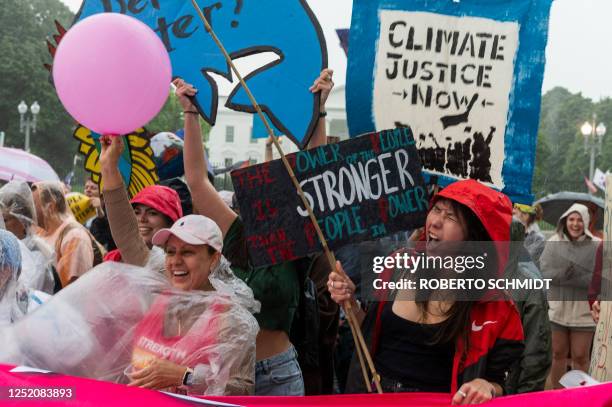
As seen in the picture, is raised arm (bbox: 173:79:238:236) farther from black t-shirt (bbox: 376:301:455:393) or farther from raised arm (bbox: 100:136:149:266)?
black t-shirt (bbox: 376:301:455:393)

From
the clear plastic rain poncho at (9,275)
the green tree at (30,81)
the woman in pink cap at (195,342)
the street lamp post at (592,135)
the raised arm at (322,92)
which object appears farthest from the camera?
the green tree at (30,81)

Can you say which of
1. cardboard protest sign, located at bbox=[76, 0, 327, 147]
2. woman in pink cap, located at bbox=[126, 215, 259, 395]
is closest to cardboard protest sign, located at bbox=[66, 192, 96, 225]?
cardboard protest sign, located at bbox=[76, 0, 327, 147]

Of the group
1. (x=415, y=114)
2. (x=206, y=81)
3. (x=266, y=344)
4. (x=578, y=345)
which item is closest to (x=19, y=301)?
(x=266, y=344)

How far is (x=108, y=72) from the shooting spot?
10.8ft

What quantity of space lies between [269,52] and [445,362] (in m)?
1.91

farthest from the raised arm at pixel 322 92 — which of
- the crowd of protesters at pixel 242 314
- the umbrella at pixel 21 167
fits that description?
the umbrella at pixel 21 167

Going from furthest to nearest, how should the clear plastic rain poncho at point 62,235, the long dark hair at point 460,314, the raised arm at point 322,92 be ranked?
the clear plastic rain poncho at point 62,235
the raised arm at point 322,92
the long dark hair at point 460,314

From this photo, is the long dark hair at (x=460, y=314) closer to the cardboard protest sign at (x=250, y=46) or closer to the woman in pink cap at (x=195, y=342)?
the woman in pink cap at (x=195, y=342)

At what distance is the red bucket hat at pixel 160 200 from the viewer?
3998mm

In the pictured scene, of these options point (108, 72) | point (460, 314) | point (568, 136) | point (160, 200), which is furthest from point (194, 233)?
point (568, 136)

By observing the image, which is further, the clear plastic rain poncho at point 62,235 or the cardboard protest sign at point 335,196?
the clear plastic rain poncho at point 62,235

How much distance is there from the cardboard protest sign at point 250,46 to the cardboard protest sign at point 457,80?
28 centimetres

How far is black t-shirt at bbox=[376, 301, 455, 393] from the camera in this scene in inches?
121

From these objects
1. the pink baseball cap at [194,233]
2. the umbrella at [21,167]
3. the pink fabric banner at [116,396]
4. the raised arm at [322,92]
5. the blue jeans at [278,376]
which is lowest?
the blue jeans at [278,376]
